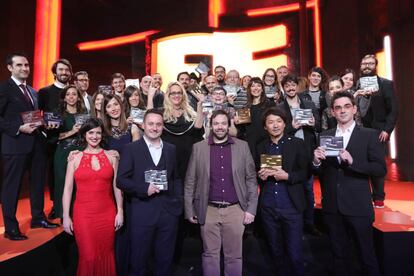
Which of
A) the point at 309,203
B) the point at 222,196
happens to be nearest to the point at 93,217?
the point at 222,196

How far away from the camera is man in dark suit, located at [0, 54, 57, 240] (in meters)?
3.59

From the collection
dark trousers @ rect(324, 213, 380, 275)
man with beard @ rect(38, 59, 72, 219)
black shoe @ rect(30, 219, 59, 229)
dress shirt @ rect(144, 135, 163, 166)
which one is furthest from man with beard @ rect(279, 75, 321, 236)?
black shoe @ rect(30, 219, 59, 229)

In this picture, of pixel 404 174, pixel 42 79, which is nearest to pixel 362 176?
pixel 404 174

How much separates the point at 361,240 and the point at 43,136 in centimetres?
343

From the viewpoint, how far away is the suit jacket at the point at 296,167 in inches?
124

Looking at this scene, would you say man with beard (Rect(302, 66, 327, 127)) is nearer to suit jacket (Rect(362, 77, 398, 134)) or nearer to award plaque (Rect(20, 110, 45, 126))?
suit jacket (Rect(362, 77, 398, 134))

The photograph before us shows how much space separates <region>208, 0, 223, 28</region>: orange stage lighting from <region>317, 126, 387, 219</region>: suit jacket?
22.7 ft

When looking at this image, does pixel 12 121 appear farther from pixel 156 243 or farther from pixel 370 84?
pixel 370 84

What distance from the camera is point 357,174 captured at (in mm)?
2984

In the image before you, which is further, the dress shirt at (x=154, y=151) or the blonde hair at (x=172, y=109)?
the blonde hair at (x=172, y=109)

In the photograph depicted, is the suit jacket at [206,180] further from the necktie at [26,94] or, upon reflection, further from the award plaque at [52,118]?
the necktie at [26,94]

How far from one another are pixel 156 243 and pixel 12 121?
2.02 metres

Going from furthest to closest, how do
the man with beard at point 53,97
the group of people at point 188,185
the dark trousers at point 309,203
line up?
the dark trousers at point 309,203 → the man with beard at point 53,97 → the group of people at point 188,185

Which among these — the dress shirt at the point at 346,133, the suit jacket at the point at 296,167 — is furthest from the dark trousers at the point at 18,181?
the dress shirt at the point at 346,133
